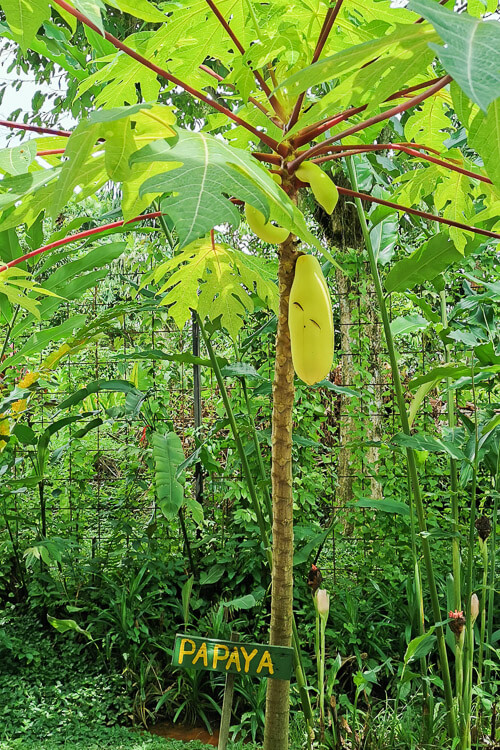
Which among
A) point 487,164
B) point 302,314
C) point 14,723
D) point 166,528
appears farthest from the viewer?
point 166,528

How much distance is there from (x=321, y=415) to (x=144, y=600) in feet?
3.27

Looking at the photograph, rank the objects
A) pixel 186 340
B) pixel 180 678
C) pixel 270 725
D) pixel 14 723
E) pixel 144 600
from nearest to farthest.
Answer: pixel 270 725 < pixel 14 723 < pixel 180 678 < pixel 144 600 < pixel 186 340

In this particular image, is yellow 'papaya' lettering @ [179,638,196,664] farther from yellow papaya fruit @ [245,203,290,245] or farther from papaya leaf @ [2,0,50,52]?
papaya leaf @ [2,0,50,52]

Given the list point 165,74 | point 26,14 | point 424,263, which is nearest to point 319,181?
point 165,74

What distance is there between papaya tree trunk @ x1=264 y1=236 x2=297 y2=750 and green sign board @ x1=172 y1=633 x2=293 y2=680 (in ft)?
0.06

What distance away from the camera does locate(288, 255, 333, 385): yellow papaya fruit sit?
652 mm

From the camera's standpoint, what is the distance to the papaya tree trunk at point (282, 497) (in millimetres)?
750

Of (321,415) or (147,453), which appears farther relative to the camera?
(321,415)

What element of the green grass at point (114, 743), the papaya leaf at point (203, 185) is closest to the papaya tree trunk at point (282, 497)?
the papaya leaf at point (203, 185)

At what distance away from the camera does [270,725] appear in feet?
2.73

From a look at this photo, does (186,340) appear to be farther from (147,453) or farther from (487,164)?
(487,164)

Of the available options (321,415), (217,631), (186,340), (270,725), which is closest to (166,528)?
A: (217,631)

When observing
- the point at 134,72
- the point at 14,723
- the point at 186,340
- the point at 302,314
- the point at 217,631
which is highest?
the point at 186,340

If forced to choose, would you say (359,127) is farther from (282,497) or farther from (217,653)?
(217,653)
